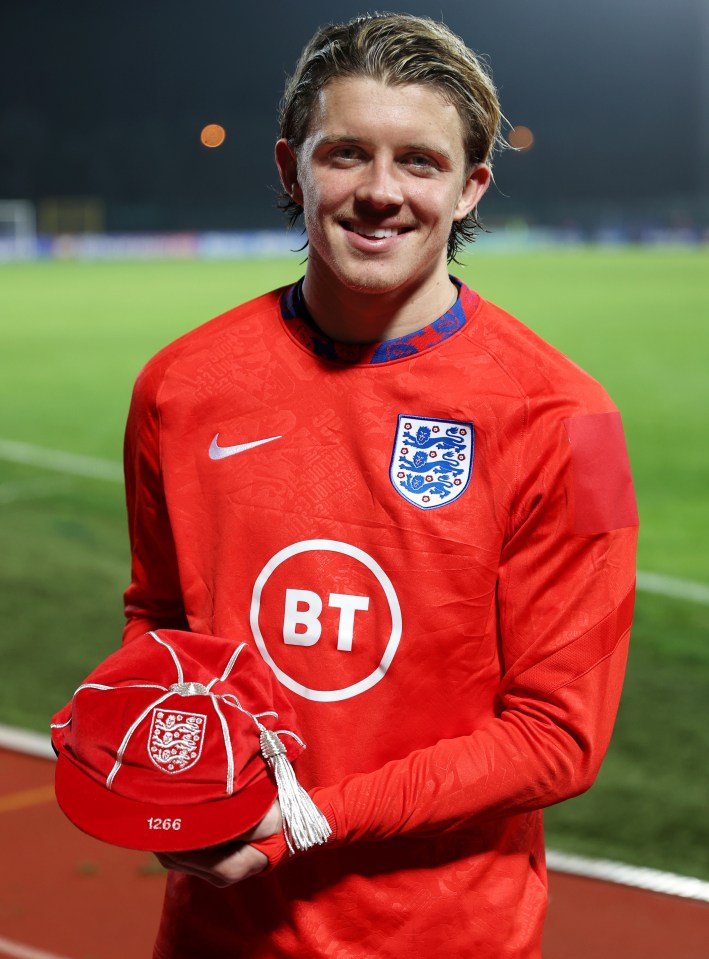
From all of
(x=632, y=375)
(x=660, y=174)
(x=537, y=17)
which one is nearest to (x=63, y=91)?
(x=537, y=17)

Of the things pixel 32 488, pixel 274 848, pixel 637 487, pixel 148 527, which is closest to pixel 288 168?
pixel 148 527

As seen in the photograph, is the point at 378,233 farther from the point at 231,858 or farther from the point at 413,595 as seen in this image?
the point at 231,858

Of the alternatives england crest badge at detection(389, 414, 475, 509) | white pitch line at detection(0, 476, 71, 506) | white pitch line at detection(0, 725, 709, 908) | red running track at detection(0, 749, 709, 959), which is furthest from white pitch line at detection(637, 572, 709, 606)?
england crest badge at detection(389, 414, 475, 509)

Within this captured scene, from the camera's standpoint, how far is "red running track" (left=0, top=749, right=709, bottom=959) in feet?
9.04

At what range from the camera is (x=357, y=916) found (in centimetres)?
142

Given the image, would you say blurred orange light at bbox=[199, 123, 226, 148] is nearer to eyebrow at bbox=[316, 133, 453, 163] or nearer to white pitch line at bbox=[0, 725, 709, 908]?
white pitch line at bbox=[0, 725, 709, 908]

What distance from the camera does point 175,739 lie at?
125cm

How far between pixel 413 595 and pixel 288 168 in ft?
1.87

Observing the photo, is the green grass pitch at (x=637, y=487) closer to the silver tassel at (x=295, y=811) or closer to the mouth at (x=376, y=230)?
the mouth at (x=376, y=230)

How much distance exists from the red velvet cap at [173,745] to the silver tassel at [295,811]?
11mm

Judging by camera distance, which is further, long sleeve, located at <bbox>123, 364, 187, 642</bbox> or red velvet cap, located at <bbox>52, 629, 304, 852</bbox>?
long sleeve, located at <bbox>123, 364, 187, 642</bbox>

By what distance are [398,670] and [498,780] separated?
17 centimetres

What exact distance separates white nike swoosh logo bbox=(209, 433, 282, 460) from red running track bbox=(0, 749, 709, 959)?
176cm

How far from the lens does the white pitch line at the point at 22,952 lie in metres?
2.74
